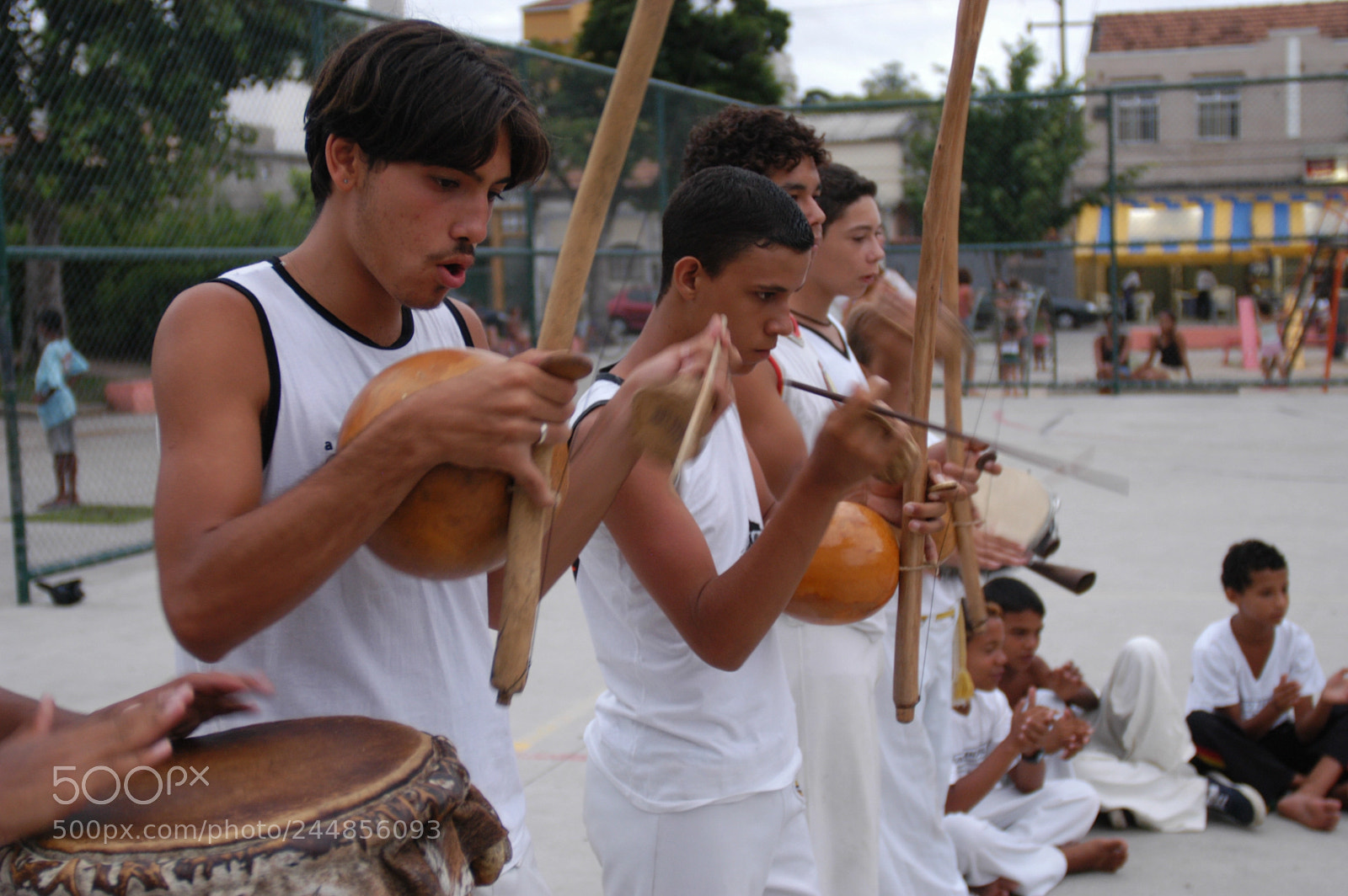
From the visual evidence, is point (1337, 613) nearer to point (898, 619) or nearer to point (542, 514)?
point (898, 619)

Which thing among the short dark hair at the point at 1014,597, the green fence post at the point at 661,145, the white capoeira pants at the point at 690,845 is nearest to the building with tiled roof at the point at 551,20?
the green fence post at the point at 661,145

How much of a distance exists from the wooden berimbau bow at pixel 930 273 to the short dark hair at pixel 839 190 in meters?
0.71

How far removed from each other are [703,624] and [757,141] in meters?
1.44

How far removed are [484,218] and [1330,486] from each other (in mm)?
8391

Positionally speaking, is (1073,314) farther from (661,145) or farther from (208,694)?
(208,694)

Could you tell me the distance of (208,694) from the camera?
1.19 meters

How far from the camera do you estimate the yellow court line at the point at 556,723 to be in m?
4.17

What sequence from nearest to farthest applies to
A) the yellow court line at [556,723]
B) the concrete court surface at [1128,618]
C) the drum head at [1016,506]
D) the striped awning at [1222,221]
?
the drum head at [1016,506] → the concrete court surface at [1128,618] → the yellow court line at [556,723] → the striped awning at [1222,221]

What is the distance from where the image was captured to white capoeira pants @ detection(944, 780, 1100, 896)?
3.21 metres

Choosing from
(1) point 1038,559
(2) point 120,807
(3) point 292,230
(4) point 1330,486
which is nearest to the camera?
(2) point 120,807

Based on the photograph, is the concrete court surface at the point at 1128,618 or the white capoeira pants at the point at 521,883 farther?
the concrete court surface at the point at 1128,618

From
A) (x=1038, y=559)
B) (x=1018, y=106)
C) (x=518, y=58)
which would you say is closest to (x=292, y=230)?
(x=518, y=58)

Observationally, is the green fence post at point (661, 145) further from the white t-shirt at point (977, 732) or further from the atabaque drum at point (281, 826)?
the atabaque drum at point (281, 826)

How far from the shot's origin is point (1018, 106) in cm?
1548
